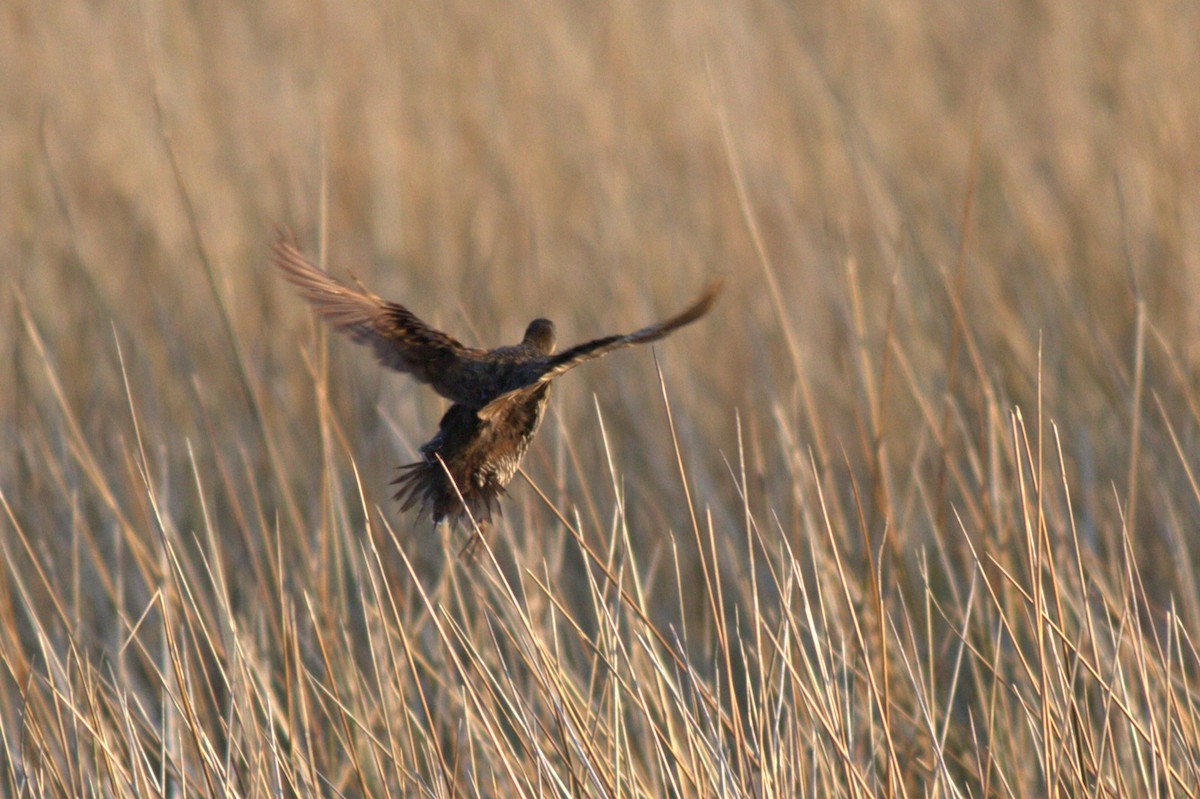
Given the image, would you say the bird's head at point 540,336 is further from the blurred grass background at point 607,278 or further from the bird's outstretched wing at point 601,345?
the blurred grass background at point 607,278

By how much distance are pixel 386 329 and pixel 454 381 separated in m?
0.09

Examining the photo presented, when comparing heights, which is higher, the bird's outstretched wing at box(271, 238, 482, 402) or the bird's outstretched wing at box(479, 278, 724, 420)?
the bird's outstretched wing at box(271, 238, 482, 402)

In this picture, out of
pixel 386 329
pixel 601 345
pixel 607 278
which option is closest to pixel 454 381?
pixel 386 329

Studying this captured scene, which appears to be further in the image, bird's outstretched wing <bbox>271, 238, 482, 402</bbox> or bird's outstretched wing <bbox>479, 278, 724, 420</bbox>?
bird's outstretched wing <bbox>271, 238, 482, 402</bbox>

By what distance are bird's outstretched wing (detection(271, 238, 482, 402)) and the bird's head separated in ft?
0.20

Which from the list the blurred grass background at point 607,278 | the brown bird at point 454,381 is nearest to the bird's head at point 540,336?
the brown bird at point 454,381

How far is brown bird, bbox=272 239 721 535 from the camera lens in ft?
4.84

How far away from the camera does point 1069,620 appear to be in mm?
2213

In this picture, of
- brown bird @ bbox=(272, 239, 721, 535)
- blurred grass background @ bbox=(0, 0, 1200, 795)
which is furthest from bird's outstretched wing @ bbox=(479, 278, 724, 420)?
blurred grass background @ bbox=(0, 0, 1200, 795)

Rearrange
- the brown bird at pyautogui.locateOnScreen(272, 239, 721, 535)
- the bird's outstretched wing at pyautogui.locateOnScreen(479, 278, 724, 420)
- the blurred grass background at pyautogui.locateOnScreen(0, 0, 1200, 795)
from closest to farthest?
the bird's outstretched wing at pyautogui.locateOnScreen(479, 278, 724, 420) → the brown bird at pyautogui.locateOnScreen(272, 239, 721, 535) → the blurred grass background at pyautogui.locateOnScreen(0, 0, 1200, 795)

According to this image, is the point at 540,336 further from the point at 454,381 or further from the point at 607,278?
the point at 607,278

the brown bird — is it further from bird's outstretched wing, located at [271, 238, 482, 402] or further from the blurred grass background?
the blurred grass background

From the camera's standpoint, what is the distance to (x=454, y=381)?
4.95 feet

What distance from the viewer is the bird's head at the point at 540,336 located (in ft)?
4.94
